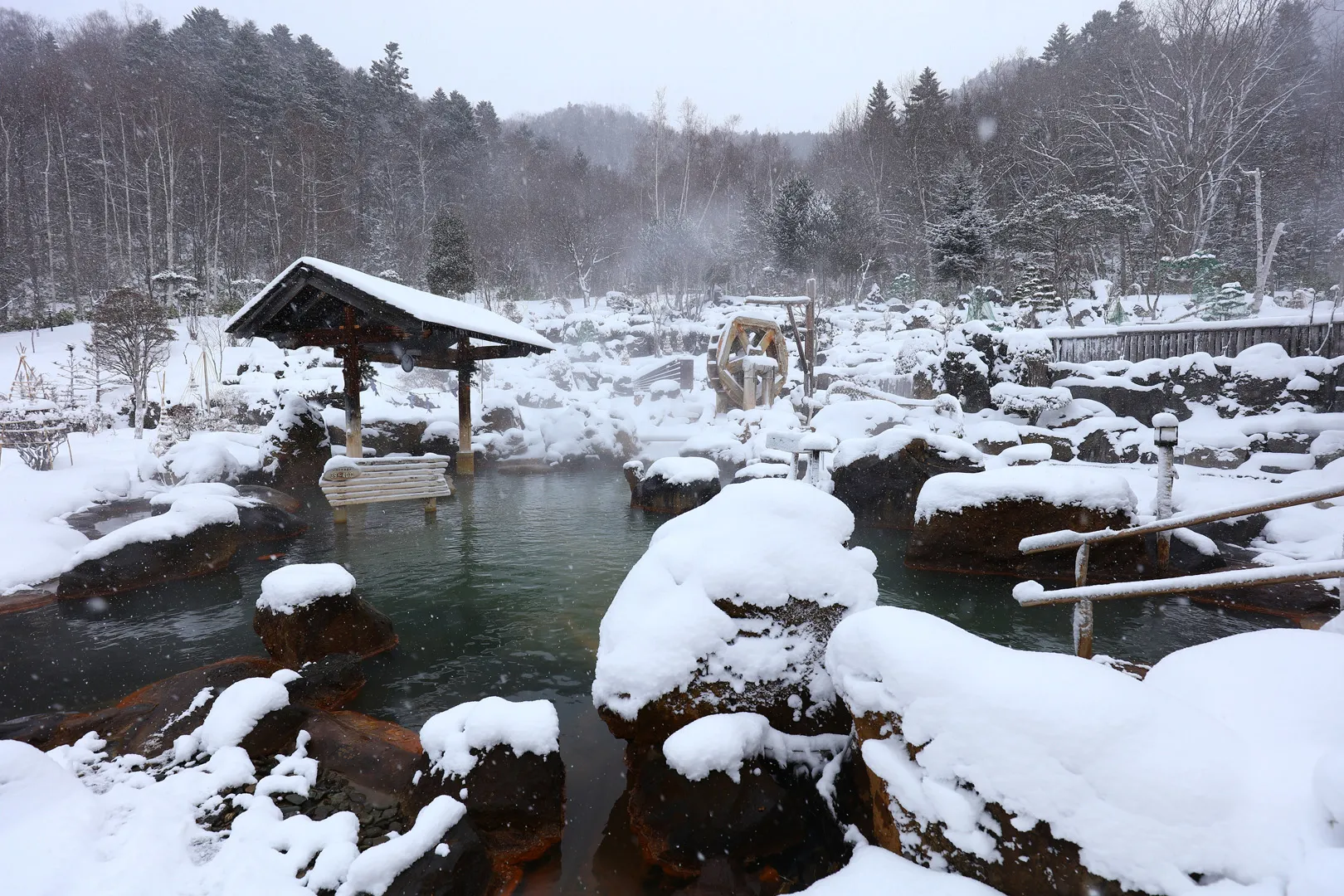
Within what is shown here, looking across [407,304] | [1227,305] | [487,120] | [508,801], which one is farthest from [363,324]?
[487,120]

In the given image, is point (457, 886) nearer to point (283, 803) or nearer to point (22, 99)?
point (283, 803)

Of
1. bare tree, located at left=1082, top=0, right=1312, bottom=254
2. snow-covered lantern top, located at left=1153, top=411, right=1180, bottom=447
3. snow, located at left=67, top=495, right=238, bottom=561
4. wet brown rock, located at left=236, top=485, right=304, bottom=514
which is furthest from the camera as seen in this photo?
bare tree, located at left=1082, top=0, right=1312, bottom=254

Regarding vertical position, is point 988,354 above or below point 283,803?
above

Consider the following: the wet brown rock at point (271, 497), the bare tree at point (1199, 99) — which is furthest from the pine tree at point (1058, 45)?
the wet brown rock at point (271, 497)

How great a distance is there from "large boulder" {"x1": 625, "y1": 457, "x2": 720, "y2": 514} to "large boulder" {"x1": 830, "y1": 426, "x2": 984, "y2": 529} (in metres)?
2.44

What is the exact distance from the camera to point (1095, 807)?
1.99m

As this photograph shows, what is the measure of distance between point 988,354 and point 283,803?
50.1 feet

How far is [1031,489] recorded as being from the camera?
7.60 metres

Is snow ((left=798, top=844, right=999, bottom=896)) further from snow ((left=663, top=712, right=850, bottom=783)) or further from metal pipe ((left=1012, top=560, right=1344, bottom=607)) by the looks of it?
metal pipe ((left=1012, top=560, right=1344, bottom=607))

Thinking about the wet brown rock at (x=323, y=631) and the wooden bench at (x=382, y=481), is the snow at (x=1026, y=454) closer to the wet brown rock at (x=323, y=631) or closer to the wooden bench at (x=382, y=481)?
the wet brown rock at (x=323, y=631)

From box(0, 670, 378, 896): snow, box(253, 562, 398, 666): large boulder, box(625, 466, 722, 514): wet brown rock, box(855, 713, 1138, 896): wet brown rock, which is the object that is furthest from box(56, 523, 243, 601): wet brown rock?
box(855, 713, 1138, 896): wet brown rock

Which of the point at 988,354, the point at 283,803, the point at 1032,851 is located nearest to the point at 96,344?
the point at 283,803

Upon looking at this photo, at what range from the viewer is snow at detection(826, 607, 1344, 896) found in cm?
183

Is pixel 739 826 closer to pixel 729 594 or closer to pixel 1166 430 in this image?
pixel 729 594
